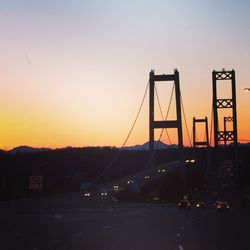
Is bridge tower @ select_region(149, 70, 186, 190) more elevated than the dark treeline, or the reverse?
bridge tower @ select_region(149, 70, 186, 190)

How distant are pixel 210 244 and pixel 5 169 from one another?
70.3m

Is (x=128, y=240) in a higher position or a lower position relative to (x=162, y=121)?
lower

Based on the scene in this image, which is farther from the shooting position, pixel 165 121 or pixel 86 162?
pixel 86 162

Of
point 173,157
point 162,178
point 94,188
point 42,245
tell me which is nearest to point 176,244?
point 42,245

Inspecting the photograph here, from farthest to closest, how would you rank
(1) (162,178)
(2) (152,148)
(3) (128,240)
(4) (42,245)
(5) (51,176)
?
(5) (51,176)
(1) (162,178)
(2) (152,148)
(3) (128,240)
(4) (42,245)

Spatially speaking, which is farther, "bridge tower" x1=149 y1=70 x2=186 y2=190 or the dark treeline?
the dark treeline

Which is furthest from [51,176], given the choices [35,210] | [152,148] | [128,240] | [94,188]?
[128,240]

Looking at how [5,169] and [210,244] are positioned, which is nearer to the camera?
[210,244]

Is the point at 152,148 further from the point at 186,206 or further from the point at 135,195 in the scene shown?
the point at 186,206

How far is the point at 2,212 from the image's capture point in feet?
156

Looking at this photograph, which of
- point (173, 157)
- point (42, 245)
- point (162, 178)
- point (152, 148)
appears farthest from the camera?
point (173, 157)

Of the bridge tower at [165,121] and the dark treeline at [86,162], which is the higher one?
the bridge tower at [165,121]

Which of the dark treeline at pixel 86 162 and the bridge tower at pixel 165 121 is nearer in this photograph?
the bridge tower at pixel 165 121

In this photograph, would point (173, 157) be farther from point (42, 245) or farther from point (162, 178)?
point (42, 245)
